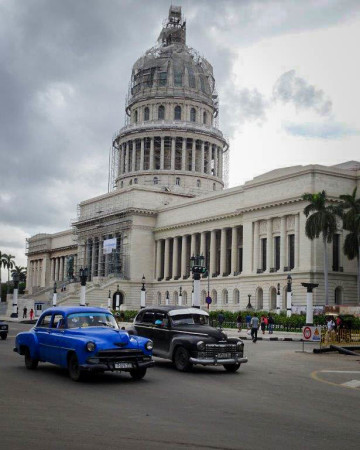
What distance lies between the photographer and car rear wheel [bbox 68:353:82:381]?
51.9 ft

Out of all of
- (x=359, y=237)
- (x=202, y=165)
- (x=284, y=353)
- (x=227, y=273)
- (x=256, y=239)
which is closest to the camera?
(x=284, y=353)

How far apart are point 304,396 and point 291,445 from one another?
5301 mm

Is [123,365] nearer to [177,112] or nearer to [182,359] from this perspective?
[182,359]

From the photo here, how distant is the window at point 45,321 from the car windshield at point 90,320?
1009 millimetres

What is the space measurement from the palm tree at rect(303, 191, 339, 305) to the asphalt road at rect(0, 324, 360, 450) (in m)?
41.6

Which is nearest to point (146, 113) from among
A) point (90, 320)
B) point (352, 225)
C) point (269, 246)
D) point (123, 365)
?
point (269, 246)

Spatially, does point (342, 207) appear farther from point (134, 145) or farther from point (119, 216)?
point (134, 145)

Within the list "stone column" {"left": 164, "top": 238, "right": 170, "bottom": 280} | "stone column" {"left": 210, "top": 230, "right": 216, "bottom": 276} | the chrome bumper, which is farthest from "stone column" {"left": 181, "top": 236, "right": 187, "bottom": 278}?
the chrome bumper

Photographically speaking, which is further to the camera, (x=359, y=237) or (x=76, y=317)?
(x=359, y=237)

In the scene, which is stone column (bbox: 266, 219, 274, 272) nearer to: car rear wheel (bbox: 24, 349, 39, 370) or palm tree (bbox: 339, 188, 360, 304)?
palm tree (bbox: 339, 188, 360, 304)

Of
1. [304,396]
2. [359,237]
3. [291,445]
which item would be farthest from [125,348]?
[359,237]

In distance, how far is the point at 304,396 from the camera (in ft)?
48.2

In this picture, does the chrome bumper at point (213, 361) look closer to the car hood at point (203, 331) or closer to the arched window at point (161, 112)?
the car hood at point (203, 331)

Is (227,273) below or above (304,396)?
above
